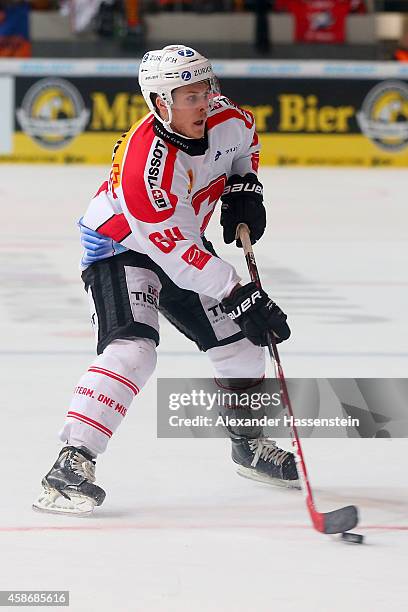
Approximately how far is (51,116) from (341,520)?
8081 mm

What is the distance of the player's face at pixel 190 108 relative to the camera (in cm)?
303

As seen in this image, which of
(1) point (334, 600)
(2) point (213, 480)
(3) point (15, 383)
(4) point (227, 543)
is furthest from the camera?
(3) point (15, 383)

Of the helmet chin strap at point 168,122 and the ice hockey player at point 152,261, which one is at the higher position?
the helmet chin strap at point 168,122

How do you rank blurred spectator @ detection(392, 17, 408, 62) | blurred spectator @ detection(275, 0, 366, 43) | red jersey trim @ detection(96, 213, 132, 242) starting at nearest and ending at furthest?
1. red jersey trim @ detection(96, 213, 132, 242)
2. blurred spectator @ detection(392, 17, 408, 62)
3. blurred spectator @ detection(275, 0, 366, 43)

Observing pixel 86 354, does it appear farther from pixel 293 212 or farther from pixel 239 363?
pixel 293 212

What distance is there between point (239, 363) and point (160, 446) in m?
0.38

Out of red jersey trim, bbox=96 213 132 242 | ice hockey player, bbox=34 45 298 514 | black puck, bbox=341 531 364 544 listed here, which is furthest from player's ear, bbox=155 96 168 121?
black puck, bbox=341 531 364 544

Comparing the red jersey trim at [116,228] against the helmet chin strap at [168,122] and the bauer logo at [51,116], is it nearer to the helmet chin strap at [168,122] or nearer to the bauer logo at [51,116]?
the helmet chin strap at [168,122]

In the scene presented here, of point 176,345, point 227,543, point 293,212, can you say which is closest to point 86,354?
point 176,345

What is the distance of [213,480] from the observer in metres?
3.34

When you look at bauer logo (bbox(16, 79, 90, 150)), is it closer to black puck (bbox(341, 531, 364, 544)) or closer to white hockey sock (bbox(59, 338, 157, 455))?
white hockey sock (bbox(59, 338, 157, 455))

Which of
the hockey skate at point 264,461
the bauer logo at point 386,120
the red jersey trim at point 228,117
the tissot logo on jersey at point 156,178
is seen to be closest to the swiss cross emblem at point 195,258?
the tissot logo on jersey at point 156,178

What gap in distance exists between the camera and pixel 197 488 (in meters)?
Answer: 3.26

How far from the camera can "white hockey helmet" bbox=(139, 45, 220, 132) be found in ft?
9.90
